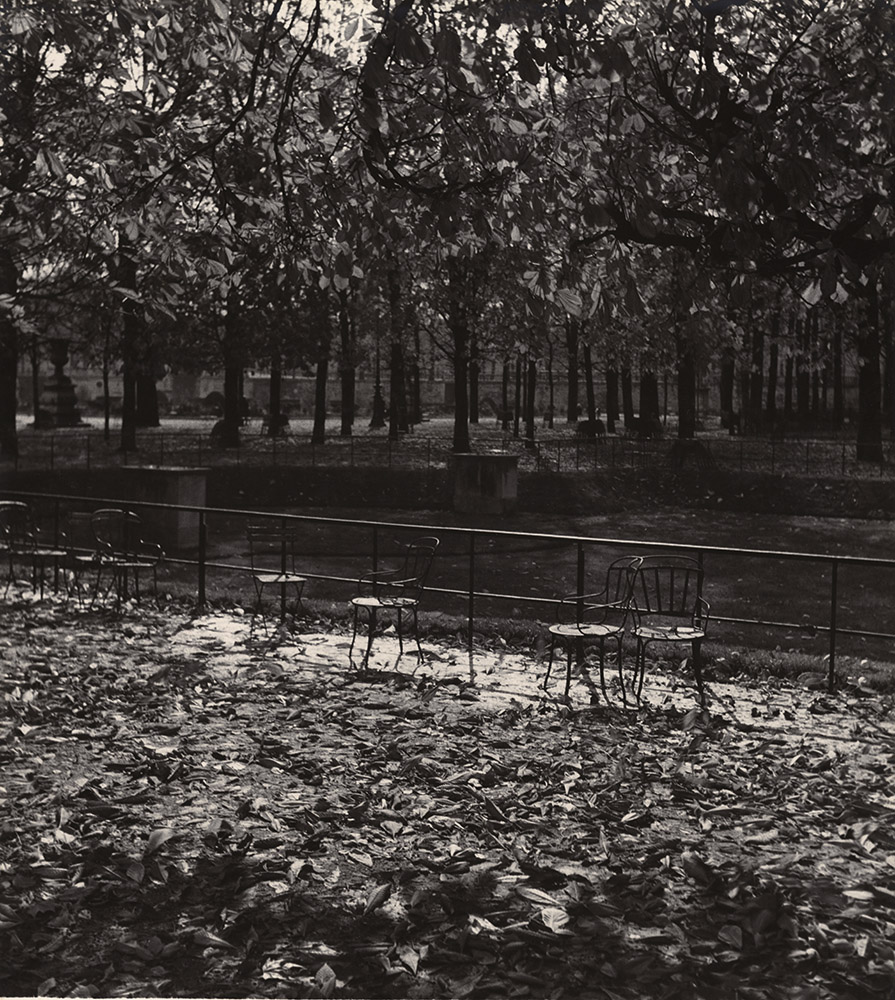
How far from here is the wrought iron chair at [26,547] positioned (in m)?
15.0

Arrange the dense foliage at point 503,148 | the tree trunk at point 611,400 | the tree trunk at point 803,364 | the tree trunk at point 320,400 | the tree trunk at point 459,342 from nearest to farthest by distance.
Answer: the dense foliage at point 503,148, the tree trunk at point 459,342, the tree trunk at point 320,400, the tree trunk at point 803,364, the tree trunk at point 611,400

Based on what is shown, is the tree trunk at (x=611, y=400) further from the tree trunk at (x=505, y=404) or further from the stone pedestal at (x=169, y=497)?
the stone pedestal at (x=169, y=497)

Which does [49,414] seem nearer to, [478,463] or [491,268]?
[491,268]

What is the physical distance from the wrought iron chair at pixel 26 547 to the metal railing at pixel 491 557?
29 centimetres

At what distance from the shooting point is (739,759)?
790 centimetres

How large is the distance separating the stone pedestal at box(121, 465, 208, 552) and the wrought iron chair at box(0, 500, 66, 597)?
1811 millimetres

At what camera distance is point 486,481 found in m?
24.8

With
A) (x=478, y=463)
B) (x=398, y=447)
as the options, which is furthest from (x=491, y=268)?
(x=478, y=463)

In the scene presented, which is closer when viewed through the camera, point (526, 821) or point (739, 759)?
point (526, 821)

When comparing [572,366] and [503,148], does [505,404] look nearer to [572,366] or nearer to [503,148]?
[572,366]

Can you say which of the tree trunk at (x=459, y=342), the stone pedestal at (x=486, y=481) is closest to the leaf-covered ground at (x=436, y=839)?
the stone pedestal at (x=486, y=481)

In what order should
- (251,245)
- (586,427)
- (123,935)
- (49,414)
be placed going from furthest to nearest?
(49,414), (586,427), (251,245), (123,935)

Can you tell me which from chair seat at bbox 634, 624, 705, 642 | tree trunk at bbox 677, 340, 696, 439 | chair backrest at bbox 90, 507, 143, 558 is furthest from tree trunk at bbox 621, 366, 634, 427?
chair seat at bbox 634, 624, 705, 642

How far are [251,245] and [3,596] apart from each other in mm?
6723
